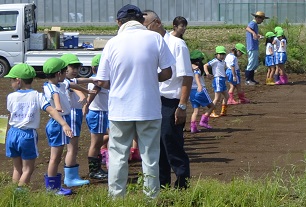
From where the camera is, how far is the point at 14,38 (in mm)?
22500

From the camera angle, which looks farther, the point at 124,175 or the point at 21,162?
the point at 21,162

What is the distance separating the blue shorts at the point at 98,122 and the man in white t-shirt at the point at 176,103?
182cm

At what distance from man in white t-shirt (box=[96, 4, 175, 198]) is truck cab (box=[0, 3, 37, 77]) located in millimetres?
15846

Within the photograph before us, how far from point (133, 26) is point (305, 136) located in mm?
5847

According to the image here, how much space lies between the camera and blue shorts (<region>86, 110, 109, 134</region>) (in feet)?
31.4

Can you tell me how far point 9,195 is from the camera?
669 centimetres

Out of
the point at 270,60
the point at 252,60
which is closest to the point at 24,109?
the point at 252,60

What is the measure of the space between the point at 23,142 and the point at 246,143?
4.49m

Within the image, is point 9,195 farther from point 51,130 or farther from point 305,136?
point 305,136

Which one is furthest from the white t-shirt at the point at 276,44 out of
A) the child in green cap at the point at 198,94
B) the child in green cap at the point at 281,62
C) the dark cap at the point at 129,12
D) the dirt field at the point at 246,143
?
the dark cap at the point at 129,12

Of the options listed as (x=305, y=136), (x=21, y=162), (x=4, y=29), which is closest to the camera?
(x=21, y=162)

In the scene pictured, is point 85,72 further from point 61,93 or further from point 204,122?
point 61,93

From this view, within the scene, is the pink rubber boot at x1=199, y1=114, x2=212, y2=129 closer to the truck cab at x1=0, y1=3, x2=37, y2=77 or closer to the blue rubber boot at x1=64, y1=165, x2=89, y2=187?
the blue rubber boot at x1=64, y1=165, x2=89, y2=187

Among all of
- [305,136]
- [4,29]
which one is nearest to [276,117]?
[305,136]
